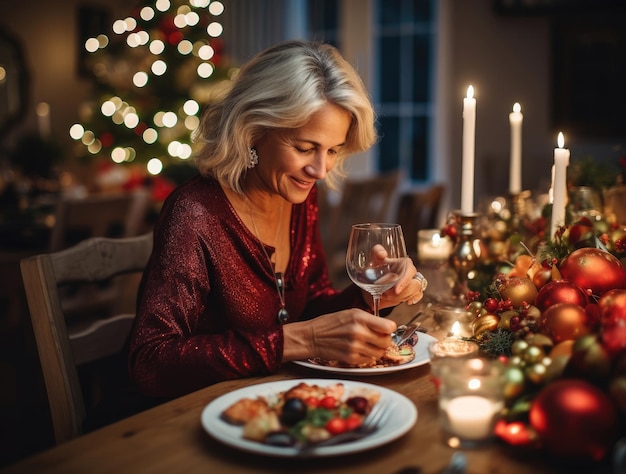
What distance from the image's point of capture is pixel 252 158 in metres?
1.58

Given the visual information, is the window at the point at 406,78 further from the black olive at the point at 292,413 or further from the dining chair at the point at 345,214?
the black olive at the point at 292,413

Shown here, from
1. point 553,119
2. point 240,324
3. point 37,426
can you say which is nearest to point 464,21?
point 553,119

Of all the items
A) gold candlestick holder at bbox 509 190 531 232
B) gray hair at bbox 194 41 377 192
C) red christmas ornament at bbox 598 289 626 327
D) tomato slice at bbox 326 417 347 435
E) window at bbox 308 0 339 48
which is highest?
window at bbox 308 0 339 48

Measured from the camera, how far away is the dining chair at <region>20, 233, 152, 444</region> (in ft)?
4.19

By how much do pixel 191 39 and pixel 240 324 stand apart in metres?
3.52

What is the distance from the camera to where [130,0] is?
576cm

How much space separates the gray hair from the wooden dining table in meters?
0.70

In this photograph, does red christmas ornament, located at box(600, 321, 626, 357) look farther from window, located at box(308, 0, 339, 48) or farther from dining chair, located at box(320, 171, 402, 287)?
window, located at box(308, 0, 339, 48)

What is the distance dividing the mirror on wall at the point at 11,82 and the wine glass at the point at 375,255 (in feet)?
16.6

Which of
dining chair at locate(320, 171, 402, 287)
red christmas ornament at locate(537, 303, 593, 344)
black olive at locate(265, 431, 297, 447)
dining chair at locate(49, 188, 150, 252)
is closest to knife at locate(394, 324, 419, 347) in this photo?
red christmas ornament at locate(537, 303, 593, 344)

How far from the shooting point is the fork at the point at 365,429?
0.82m

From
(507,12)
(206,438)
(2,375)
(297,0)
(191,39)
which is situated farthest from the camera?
(297,0)

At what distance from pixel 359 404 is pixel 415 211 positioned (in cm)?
248

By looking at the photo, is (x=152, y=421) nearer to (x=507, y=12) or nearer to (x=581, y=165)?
(x=581, y=165)
